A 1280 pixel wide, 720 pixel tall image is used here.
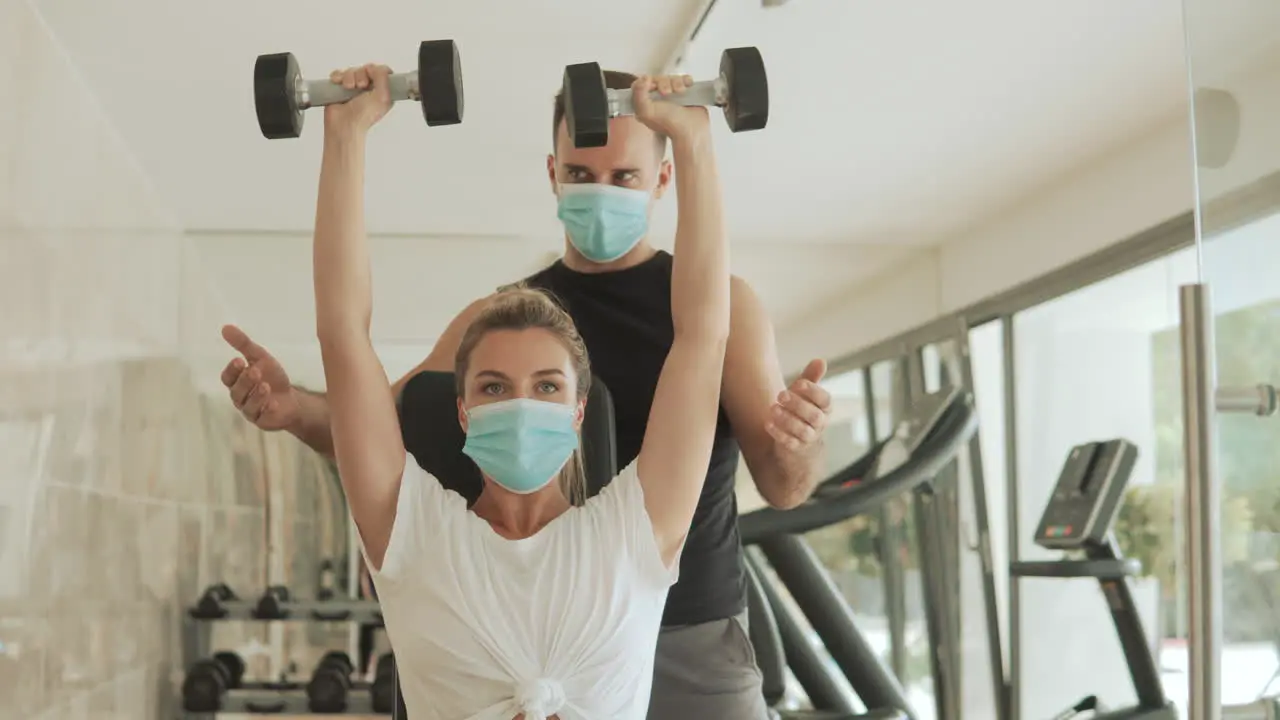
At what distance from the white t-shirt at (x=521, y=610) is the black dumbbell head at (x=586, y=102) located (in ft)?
1.38

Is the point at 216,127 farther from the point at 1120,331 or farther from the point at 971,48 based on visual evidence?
Result: the point at 1120,331

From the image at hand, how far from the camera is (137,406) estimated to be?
4.46 meters

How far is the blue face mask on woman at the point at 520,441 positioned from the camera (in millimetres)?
1503

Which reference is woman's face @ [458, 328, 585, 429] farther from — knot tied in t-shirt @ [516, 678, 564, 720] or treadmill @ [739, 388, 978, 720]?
treadmill @ [739, 388, 978, 720]

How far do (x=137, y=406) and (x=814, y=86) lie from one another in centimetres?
250

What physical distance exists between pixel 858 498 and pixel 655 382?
1.15m

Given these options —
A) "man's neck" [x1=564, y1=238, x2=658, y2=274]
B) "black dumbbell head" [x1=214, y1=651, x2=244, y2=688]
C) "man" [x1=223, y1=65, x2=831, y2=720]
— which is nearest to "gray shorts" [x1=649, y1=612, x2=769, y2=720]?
"man" [x1=223, y1=65, x2=831, y2=720]

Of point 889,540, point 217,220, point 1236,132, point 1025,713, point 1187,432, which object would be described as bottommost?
point 1025,713

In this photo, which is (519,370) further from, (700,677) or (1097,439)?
(1097,439)

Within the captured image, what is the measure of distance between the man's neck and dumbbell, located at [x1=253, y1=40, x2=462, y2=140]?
0.36m

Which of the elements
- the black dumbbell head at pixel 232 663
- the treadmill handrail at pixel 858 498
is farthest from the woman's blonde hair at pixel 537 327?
the black dumbbell head at pixel 232 663

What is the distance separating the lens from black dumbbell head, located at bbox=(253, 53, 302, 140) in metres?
1.47

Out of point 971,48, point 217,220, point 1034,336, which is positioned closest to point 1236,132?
point 971,48

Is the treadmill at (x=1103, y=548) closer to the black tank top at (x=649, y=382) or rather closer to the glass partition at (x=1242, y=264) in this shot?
the black tank top at (x=649, y=382)
